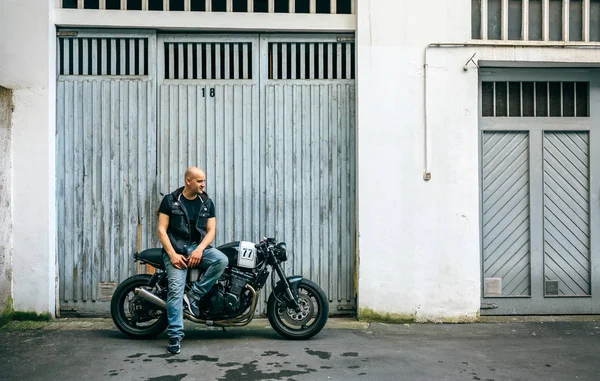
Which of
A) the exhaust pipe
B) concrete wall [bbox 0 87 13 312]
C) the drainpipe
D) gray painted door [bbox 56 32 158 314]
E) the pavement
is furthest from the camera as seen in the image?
gray painted door [bbox 56 32 158 314]

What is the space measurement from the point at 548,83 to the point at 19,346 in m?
7.04

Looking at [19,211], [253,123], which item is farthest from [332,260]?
[19,211]

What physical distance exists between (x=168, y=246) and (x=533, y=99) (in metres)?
4.99

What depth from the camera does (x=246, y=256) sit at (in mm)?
Result: 6918

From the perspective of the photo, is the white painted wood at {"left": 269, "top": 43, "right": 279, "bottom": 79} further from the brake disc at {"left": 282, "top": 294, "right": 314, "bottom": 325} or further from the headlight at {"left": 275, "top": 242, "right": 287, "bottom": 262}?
the brake disc at {"left": 282, "top": 294, "right": 314, "bottom": 325}

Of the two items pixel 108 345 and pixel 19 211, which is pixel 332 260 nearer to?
pixel 108 345

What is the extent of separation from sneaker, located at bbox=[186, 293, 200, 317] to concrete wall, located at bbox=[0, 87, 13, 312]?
7.69 feet

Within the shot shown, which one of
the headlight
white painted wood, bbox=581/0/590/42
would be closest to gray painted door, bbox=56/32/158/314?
the headlight

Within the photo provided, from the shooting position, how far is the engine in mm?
6836

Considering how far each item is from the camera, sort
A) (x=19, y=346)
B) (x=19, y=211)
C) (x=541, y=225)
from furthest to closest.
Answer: (x=541, y=225), (x=19, y=211), (x=19, y=346)

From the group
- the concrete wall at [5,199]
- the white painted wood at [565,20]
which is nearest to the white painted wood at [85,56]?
the concrete wall at [5,199]

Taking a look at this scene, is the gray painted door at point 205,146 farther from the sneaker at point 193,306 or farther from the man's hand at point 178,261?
the man's hand at point 178,261

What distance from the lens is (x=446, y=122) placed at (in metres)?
7.91

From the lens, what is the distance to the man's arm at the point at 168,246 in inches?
258
